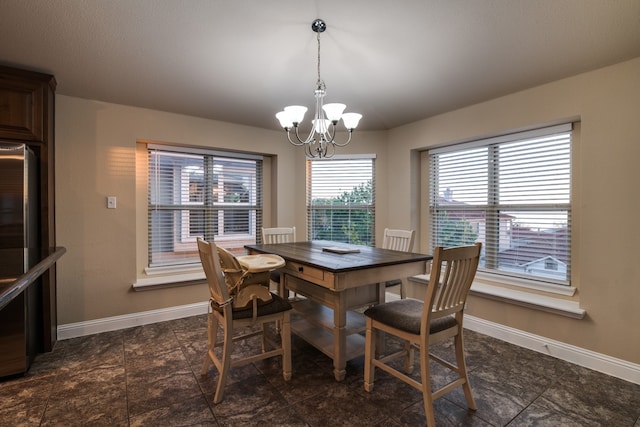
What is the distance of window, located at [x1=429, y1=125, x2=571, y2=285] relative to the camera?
2.72m

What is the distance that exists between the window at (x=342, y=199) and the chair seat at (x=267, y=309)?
2.11 metres

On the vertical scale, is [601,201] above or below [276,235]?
above

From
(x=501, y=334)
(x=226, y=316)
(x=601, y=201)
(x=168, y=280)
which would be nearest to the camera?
(x=226, y=316)

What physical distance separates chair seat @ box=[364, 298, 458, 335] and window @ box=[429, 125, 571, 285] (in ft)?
5.06

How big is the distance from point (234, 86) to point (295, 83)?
53cm

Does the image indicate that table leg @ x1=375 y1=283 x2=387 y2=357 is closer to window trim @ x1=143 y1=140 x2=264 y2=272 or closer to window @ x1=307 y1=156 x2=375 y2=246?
window @ x1=307 y1=156 x2=375 y2=246

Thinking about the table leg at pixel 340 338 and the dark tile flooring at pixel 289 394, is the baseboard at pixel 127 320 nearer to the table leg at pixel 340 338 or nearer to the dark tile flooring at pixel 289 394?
the dark tile flooring at pixel 289 394

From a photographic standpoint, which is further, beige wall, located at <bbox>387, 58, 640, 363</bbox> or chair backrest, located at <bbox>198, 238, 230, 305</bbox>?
beige wall, located at <bbox>387, 58, 640, 363</bbox>

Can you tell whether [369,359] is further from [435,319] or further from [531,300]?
[531,300]

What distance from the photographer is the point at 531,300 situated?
8.72 ft

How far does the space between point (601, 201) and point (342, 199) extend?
2643 mm

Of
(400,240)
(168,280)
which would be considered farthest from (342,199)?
(168,280)

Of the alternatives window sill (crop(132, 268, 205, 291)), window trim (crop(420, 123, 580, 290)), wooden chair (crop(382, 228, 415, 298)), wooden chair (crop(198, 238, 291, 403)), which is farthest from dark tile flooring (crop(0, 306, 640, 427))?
wooden chair (crop(382, 228, 415, 298))

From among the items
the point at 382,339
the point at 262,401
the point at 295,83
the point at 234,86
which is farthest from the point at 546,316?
the point at 234,86
